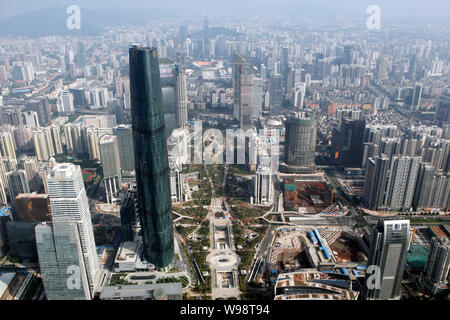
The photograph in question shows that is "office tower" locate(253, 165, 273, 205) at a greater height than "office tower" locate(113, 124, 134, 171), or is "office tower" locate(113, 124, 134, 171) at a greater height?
"office tower" locate(113, 124, 134, 171)

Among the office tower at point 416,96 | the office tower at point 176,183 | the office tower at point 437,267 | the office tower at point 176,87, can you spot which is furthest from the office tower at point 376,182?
the office tower at point 416,96

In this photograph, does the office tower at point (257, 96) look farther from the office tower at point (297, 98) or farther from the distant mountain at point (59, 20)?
the distant mountain at point (59, 20)

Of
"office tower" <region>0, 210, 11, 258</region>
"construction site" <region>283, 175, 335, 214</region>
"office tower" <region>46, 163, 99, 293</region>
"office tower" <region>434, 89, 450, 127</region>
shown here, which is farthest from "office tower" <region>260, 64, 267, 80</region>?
"office tower" <region>46, 163, 99, 293</region>

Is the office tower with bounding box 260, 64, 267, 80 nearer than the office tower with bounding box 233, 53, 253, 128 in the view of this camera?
No

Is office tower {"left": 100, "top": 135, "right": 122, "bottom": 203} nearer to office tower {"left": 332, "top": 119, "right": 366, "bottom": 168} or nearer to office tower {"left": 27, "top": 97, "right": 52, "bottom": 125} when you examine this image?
office tower {"left": 332, "top": 119, "right": 366, "bottom": 168}

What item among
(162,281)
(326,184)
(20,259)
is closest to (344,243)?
(326,184)

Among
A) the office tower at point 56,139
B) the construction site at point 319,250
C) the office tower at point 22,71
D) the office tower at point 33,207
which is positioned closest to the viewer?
the construction site at point 319,250
